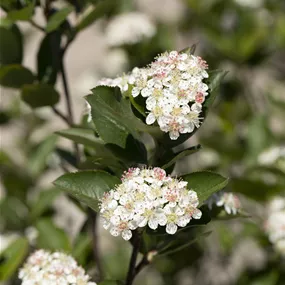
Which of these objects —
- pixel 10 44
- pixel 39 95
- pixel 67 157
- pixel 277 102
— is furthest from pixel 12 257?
pixel 277 102

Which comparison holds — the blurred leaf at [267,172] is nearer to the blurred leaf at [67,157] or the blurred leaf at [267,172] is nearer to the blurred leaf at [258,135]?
the blurred leaf at [258,135]

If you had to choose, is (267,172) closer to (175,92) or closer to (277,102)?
(277,102)

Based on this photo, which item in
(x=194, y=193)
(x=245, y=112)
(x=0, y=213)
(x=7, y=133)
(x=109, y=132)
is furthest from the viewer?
(x=7, y=133)

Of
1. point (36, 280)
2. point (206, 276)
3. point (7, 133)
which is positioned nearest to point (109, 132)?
point (36, 280)

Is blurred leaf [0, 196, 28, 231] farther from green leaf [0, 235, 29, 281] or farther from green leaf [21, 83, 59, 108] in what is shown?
green leaf [21, 83, 59, 108]

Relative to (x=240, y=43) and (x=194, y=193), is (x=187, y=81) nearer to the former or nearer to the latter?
(x=194, y=193)
